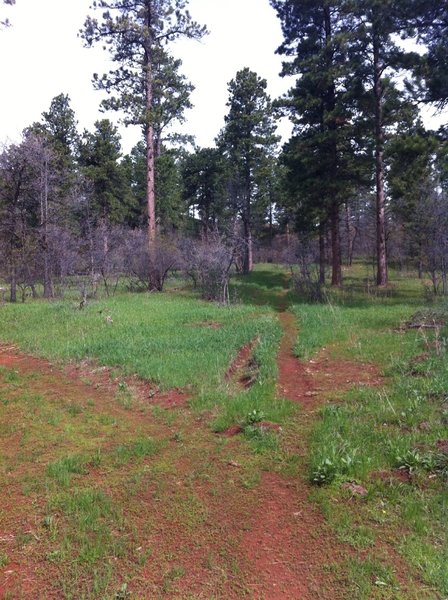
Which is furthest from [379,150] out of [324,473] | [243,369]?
[324,473]

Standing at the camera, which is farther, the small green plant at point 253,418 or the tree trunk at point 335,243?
the tree trunk at point 335,243

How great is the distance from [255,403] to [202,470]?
1566 mm

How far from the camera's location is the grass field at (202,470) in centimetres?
287

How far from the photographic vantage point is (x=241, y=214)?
32.9 m

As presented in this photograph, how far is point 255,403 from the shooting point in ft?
18.5

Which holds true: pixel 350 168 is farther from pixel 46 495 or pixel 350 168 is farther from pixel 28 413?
pixel 46 495

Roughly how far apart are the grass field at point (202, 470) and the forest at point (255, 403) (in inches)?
0.7

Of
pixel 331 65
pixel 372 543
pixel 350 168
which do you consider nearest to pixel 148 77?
pixel 331 65

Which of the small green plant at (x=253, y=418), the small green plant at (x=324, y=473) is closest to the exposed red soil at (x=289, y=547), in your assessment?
the small green plant at (x=324, y=473)

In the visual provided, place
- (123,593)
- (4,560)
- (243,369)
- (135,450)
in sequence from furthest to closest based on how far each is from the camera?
(243,369)
(135,450)
(4,560)
(123,593)

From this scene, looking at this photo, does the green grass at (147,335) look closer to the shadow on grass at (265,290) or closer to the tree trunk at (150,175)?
the shadow on grass at (265,290)

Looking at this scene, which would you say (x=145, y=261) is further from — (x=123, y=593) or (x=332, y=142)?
(x=123, y=593)

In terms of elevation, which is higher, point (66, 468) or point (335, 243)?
point (335, 243)

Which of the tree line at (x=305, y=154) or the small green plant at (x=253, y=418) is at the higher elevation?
the tree line at (x=305, y=154)
